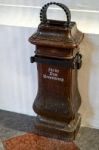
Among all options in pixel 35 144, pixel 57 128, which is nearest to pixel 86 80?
pixel 57 128

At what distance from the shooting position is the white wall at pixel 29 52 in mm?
2088

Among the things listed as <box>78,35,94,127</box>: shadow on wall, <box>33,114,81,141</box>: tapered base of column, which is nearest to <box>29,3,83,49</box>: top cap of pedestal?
<box>78,35,94,127</box>: shadow on wall

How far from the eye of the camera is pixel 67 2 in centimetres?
210

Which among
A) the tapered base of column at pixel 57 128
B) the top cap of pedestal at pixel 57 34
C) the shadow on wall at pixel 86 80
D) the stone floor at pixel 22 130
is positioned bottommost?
the stone floor at pixel 22 130

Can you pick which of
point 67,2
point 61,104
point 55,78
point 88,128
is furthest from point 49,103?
point 67,2

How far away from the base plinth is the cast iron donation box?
53mm

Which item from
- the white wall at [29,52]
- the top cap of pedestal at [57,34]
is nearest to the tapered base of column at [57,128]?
the white wall at [29,52]

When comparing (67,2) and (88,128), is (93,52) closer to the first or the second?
(67,2)

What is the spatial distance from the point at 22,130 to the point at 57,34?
37.3 inches

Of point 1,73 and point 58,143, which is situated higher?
point 1,73

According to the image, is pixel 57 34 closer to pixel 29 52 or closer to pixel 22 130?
pixel 29 52

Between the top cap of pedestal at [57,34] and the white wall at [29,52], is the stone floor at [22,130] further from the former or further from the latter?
the top cap of pedestal at [57,34]

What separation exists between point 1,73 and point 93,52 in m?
0.85

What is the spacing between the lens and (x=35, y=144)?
225 cm
